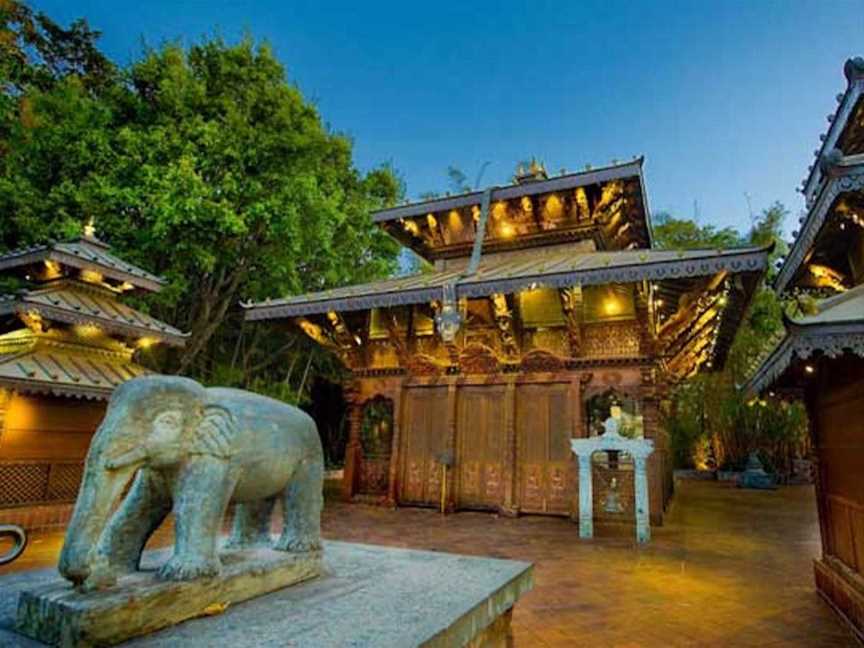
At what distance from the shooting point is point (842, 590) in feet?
12.9

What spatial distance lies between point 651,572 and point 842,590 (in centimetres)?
168

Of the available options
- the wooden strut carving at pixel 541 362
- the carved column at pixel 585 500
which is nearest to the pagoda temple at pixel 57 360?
the wooden strut carving at pixel 541 362

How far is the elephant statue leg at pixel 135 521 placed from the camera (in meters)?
1.94

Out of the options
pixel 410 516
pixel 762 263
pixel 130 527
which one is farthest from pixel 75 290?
pixel 762 263

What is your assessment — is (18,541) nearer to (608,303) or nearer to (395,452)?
(395,452)

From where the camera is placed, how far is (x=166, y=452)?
192cm

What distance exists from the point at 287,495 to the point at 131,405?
95cm

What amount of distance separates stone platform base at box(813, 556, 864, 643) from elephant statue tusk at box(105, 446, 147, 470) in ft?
15.6

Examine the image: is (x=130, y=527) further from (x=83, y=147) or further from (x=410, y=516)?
(x=83, y=147)

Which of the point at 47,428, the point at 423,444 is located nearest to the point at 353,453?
the point at 423,444

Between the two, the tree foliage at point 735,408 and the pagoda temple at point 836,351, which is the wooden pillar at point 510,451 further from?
the tree foliage at point 735,408

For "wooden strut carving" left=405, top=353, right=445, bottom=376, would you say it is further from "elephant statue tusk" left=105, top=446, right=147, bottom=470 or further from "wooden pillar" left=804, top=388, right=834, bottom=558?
"elephant statue tusk" left=105, top=446, right=147, bottom=470

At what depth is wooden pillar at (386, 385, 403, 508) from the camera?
10.0 meters

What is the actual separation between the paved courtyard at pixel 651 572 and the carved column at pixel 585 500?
21 cm
